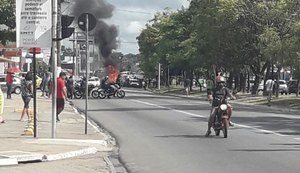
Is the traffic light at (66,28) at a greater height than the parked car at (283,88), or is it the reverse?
the traffic light at (66,28)

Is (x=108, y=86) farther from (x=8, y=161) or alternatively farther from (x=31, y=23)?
(x=8, y=161)

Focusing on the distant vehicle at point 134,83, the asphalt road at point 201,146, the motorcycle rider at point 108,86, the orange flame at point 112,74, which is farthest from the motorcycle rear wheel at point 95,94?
the distant vehicle at point 134,83

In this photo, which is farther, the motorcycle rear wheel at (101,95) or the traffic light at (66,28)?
the motorcycle rear wheel at (101,95)

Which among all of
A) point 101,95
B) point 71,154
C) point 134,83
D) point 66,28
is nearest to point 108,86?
point 101,95

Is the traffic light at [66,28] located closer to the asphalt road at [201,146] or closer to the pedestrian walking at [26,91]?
the asphalt road at [201,146]

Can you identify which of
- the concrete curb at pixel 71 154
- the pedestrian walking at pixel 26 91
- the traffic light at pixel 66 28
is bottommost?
the concrete curb at pixel 71 154

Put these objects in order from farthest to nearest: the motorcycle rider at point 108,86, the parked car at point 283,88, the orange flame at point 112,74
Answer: the parked car at point 283,88 < the orange flame at point 112,74 < the motorcycle rider at point 108,86

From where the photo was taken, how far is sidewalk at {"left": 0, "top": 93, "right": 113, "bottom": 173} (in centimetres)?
1271

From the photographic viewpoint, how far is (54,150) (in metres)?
14.9

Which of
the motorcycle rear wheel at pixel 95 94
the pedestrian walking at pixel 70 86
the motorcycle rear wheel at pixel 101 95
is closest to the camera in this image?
the pedestrian walking at pixel 70 86

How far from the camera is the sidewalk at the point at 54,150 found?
12707 mm

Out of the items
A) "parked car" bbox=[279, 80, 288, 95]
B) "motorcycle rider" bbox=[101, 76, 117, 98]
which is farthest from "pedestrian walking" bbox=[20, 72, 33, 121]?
"parked car" bbox=[279, 80, 288, 95]

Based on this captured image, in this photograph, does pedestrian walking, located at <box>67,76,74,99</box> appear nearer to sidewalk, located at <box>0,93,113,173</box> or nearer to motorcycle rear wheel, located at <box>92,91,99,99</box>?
motorcycle rear wheel, located at <box>92,91,99,99</box>

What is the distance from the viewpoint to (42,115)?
27625mm
